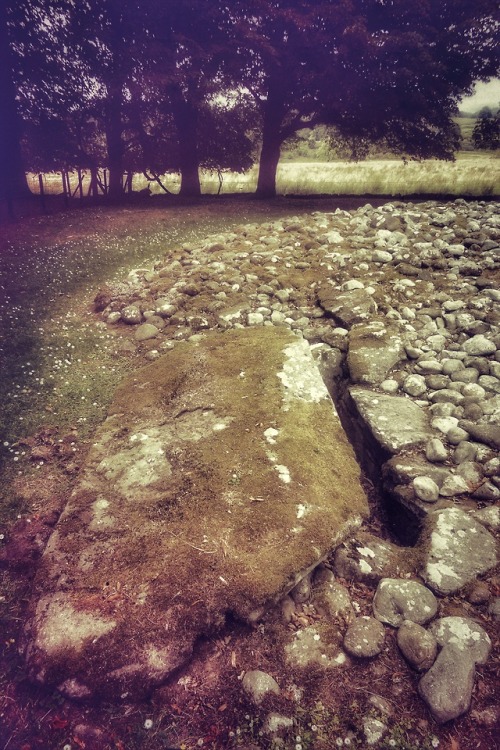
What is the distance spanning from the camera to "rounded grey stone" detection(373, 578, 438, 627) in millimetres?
2033

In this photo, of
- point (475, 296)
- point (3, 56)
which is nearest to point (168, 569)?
point (475, 296)

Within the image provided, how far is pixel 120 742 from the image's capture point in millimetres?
1712

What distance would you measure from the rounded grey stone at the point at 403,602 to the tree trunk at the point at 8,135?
448 inches

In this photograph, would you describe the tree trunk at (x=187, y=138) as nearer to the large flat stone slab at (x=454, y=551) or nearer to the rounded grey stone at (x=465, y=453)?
the rounded grey stone at (x=465, y=453)

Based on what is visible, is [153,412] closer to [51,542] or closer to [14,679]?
[51,542]

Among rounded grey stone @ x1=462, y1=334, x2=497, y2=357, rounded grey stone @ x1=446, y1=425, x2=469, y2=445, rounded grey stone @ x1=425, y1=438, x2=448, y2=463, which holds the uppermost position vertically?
rounded grey stone @ x1=462, y1=334, x2=497, y2=357

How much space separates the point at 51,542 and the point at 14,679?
645 millimetres

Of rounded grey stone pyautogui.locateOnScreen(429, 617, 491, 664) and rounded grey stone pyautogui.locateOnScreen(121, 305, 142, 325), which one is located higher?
rounded grey stone pyautogui.locateOnScreen(121, 305, 142, 325)

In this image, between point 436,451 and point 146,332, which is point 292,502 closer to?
point 436,451

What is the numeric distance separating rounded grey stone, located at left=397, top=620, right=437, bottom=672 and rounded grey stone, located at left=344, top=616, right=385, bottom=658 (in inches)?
3.9

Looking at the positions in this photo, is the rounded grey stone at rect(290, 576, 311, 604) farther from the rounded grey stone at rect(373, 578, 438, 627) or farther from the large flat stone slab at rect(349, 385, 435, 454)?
the large flat stone slab at rect(349, 385, 435, 454)

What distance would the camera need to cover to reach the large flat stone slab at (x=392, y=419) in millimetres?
3049

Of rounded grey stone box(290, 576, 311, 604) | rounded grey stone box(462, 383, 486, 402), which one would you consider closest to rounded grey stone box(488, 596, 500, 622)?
rounded grey stone box(290, 576, 311, 604)

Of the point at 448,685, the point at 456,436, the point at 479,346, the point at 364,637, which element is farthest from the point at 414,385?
the point at 448,685
